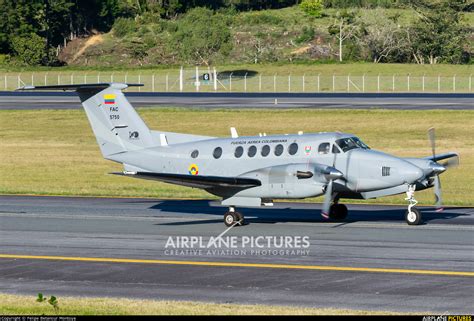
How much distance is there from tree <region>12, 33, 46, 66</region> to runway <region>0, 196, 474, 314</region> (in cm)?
10072

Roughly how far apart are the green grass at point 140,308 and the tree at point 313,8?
131m

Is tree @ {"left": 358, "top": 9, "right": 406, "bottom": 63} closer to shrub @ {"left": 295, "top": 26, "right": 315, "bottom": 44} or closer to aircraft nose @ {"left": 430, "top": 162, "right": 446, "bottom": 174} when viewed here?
shrub @ {"left": 295, "top": 26, "right": 315, "bottom": 44}

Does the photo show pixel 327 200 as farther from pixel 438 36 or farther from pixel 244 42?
pixel 244 42

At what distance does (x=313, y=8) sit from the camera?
148500 millimetres

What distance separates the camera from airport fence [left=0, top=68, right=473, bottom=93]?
341 ft

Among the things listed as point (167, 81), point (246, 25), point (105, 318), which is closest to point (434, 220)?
point (105, 318)

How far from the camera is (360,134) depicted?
6103 cm

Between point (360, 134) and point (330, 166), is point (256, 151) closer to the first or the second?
point (330, 166)

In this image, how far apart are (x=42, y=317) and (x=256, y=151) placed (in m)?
13.7

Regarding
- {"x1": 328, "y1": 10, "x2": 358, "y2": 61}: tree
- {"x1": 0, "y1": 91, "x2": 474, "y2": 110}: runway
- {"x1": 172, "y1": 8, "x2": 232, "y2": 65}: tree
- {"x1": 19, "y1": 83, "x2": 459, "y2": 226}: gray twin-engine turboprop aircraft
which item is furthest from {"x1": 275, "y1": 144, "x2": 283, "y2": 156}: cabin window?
{"x1": 172, "y1": 8, "x2": 232, "y2": 65}: tree

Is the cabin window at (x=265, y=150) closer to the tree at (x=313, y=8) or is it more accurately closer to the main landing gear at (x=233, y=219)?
the main landing gear at (x=233, y=219)

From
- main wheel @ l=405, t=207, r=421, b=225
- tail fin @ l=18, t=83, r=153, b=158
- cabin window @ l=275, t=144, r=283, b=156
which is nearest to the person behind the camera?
main wheel @ l=405, t=207, r=421, b=225

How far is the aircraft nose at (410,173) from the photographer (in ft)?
→ 88.4

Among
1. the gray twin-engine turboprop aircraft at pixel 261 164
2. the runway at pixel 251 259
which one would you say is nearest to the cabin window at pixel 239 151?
the gray twin-engine turboprop aircraft at pixel 261 164
